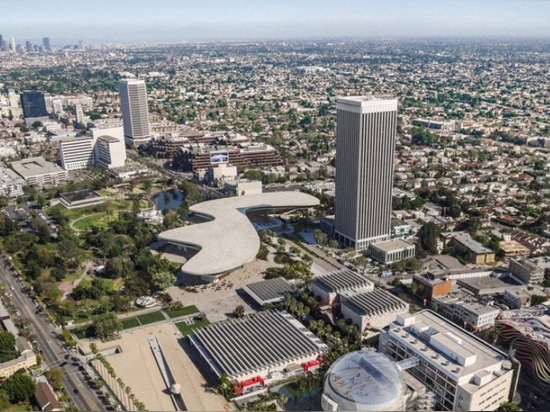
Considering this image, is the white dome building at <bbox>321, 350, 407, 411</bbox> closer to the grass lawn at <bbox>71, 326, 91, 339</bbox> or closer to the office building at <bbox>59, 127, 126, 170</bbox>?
the grass lawn at <bbox>71, 326, 91, 339</bbox>

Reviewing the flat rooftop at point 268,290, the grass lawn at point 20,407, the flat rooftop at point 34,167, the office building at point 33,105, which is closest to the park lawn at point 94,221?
the flat rooftop at point 34,167

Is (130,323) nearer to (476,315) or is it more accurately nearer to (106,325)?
(106,325)

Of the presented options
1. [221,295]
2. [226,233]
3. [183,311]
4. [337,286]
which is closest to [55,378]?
[183,311]

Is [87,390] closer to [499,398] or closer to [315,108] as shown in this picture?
[499,398]

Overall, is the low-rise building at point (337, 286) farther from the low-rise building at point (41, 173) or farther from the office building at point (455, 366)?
the low-rise building at point (41, 173)

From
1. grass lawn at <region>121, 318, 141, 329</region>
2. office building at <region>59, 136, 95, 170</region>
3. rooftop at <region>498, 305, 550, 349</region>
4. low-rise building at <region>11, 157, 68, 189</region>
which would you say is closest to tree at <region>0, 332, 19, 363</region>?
grass lawn at <region>121, 318, 141, 329</region>

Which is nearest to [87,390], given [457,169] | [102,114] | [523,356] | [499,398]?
[499,398]
